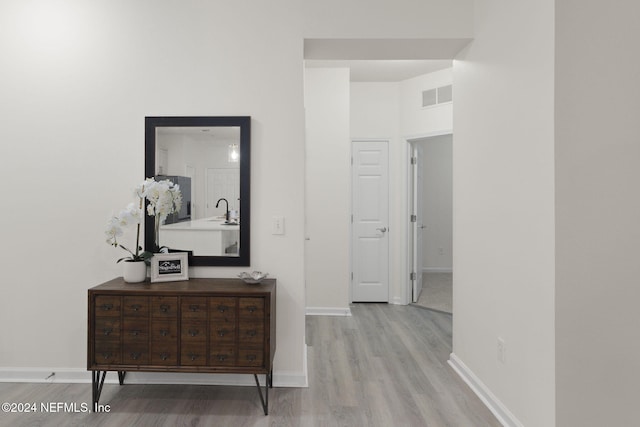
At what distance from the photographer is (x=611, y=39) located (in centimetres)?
60

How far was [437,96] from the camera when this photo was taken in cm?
450

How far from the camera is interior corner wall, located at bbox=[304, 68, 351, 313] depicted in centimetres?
443

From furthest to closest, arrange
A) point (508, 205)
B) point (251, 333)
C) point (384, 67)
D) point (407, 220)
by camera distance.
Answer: point (407, 220) < point (384, 67) < point (251, 333) < point (508, 205)

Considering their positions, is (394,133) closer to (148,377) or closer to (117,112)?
(117,112)

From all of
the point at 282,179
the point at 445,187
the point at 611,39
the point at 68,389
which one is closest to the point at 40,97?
the point at 282,179

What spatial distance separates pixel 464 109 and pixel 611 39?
2.38m

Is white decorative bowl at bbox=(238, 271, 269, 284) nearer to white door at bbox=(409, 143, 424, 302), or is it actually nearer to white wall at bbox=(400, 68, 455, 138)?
white door at bbox=(409, 143, 424, 302)

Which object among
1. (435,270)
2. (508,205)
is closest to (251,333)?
(508,205)

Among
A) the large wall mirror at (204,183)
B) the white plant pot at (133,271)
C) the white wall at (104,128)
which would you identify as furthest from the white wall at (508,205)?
the white plant pot at (133,271)

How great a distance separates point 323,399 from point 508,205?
5.37 ft

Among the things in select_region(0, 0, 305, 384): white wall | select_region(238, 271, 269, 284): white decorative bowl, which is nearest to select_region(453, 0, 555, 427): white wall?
select_region(0, 0, 305, 384): white wall

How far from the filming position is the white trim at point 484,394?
2.14 m

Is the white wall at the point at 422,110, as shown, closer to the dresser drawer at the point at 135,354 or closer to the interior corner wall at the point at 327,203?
the interior corner wall at the point at 327,203

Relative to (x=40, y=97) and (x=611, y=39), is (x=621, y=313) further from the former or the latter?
(x=40, y=97)
